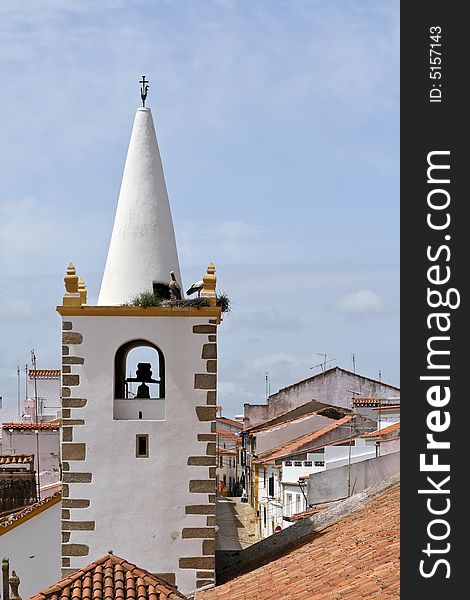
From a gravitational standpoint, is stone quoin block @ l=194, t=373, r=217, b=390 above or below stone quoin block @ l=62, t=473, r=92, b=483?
above

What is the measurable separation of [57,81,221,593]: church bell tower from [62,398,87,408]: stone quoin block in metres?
0.01

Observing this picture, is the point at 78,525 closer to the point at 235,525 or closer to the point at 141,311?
the point at 141,311

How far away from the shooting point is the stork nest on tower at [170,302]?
1883 centimetres

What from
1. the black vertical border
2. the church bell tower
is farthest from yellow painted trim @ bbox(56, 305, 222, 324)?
the black vertical border

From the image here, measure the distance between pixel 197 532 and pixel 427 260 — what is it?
29.4 ft

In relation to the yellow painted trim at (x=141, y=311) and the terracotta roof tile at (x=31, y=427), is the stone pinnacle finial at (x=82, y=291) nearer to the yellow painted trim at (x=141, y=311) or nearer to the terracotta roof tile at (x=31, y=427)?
the yellow painted trim at (x=141, y=311)

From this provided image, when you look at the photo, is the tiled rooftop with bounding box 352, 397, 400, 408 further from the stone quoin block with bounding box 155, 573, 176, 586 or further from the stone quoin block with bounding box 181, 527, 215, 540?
the stone quoin block with bounding box 155, 573, 176, 586

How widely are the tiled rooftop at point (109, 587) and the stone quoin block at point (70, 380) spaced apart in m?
3.22

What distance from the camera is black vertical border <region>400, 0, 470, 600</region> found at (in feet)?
34.4

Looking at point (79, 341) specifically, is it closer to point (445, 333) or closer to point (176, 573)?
point (176, 573)

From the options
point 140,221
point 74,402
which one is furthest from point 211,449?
Result: point 140,221

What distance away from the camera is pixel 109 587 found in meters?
15.6

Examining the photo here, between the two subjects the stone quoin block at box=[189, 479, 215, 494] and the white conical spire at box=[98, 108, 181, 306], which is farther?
the white conical spire at box=[98, 108, 181, 306]

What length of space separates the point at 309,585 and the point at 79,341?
528 centimetres
